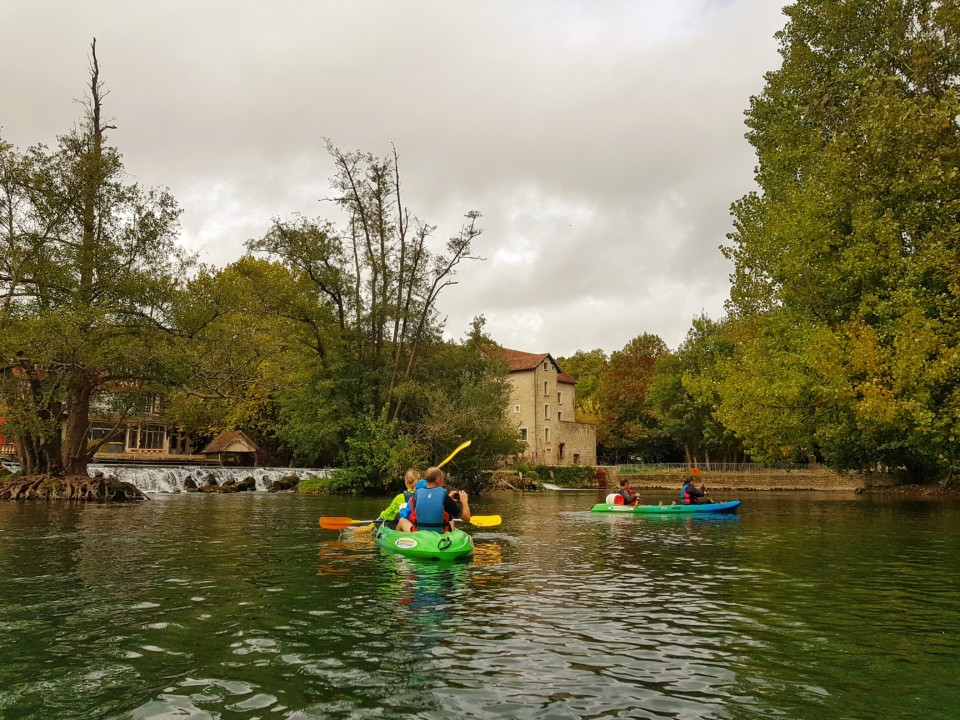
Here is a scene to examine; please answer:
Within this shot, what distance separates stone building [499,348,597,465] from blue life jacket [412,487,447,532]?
5676 centimetres

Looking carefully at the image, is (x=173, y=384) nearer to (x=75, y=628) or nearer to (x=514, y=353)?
(x=75, y=628)

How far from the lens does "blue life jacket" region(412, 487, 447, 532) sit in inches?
586

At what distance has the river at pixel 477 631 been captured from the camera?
595 cm

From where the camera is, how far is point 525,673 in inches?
265

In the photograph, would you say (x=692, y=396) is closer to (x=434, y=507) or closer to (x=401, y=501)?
(x=401, y=501)

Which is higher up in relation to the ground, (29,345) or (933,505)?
(29,345)

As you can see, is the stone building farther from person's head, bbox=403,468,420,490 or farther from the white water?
person's head, bbox=403,468,420,490

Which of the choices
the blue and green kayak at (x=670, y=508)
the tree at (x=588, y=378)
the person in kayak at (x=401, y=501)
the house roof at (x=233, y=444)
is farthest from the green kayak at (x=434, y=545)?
the tree at (x=588, y=378)

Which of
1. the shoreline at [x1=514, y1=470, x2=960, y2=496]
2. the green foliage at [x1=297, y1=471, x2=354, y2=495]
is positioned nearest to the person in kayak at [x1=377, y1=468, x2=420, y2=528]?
the green foliage at [x1=297, y1=471, x2=354, y2=495]

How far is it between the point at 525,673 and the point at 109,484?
28902mm

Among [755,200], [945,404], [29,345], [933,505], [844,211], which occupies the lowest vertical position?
[933,505]

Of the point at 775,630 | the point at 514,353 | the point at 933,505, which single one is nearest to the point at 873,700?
the point at 775,630

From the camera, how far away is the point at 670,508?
27.7 m

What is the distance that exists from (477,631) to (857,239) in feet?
82.2
